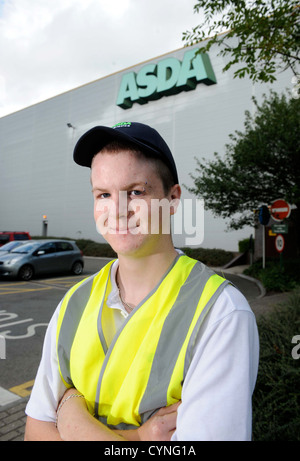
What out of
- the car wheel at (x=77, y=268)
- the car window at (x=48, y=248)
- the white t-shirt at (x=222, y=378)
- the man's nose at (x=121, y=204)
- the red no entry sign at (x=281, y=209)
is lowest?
the car wheel at (x=77, y=268)

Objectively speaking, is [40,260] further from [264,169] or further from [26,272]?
[264,169]

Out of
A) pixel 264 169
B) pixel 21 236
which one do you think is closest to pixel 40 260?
pixel 21 236

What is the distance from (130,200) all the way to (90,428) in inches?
33.0

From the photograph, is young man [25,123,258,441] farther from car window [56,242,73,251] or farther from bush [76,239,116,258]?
bush [76,239,116,258]

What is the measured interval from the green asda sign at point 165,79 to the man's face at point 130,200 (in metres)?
22.2

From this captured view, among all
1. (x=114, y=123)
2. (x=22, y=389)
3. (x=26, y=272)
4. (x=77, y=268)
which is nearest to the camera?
(x=22, y=389)

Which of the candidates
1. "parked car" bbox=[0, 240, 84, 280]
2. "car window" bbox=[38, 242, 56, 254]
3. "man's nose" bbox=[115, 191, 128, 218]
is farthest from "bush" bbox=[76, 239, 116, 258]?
"man's nose" bbox=[115, 191, 128, 218]

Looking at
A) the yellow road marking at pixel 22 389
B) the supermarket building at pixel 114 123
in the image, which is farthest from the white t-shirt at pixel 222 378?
the supermarket building at pixel 114 123

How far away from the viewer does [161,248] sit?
4.59ft

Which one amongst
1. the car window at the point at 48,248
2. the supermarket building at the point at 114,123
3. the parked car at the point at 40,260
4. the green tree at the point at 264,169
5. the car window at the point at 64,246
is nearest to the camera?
the parked car at the point at 40,260

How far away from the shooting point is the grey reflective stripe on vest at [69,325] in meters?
1.39

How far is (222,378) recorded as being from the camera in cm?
104

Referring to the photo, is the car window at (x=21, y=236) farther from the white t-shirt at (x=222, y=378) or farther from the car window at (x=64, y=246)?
the white t-shirt at (x=222, y=378)
